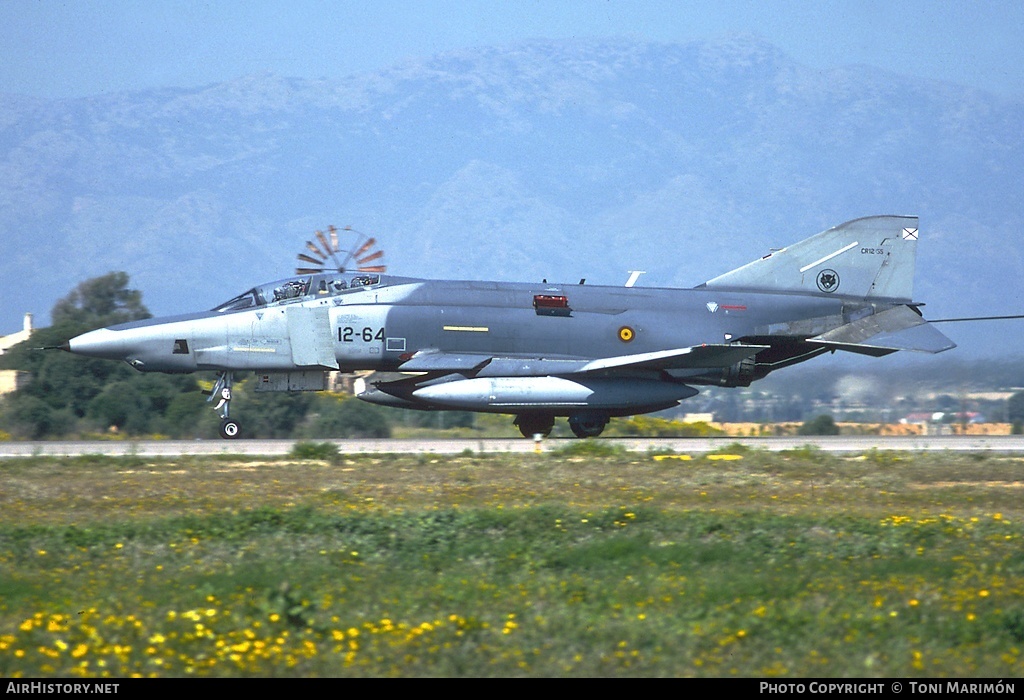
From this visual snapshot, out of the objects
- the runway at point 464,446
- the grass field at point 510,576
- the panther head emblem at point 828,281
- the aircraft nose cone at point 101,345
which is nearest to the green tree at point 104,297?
the aircraft nose cone at point 101,345

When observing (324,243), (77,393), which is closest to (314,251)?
(324,243)

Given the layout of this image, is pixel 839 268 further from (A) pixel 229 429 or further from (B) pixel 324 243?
(B) pixel 324 243

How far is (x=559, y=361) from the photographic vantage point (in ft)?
74.5

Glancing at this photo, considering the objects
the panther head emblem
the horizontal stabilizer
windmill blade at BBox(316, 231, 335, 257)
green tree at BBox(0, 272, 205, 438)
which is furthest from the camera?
windmill blade at BBox(316, 231, 335, 257)

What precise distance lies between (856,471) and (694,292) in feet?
27.8

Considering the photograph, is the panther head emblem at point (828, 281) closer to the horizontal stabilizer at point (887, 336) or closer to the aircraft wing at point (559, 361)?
the horizontal stabilizer at point (887, 336)

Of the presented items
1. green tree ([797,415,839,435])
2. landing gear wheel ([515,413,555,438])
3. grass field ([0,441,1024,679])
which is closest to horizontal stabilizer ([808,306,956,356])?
landing gear wheel ([515,413,555,438])

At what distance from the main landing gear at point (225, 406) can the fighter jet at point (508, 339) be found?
0.02 m

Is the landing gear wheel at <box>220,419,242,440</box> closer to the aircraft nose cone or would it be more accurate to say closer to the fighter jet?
the fighter jet

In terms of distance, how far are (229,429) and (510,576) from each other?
14.9 m

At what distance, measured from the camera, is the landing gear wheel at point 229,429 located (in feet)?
74.6

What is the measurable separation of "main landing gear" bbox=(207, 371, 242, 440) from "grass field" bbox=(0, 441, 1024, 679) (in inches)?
280

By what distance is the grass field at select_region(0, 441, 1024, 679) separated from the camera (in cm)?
694
